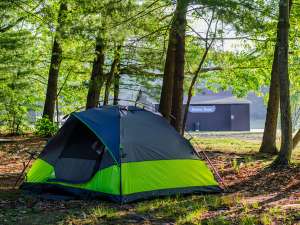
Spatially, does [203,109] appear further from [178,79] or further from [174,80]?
[178,79]

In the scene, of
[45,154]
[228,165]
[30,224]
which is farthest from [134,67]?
[30,224]

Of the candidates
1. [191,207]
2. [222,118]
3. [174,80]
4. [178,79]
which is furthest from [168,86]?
[222,118]

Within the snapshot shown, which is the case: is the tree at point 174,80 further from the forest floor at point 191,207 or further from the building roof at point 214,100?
the building roof at point 214,100

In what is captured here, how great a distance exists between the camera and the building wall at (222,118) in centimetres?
4484

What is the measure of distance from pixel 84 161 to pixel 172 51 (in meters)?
5.20

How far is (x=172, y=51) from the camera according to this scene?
1195 centimetres

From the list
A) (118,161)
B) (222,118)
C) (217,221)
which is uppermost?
(222,118)

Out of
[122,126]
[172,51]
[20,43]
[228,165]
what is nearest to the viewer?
[122,126]

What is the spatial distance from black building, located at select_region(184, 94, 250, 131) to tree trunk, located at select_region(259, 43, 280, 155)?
102ft

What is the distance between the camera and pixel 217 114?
149 ft

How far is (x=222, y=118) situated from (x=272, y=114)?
3283 centimetres

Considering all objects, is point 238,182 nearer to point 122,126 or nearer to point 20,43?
point 122,126

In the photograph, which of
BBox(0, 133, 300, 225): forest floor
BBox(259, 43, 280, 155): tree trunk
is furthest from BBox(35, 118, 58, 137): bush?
BBox(0, 133, 300, 225): forest floor

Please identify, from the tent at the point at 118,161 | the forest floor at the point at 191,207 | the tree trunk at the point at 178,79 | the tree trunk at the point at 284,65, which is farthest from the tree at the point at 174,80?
the tent at the point at 118,161
